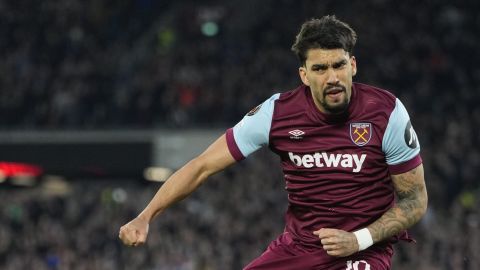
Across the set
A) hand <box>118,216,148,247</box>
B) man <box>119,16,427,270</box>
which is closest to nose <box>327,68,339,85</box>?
man <box>119,16,427,270</box>

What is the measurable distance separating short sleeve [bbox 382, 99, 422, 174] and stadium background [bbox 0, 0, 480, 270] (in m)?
11.0

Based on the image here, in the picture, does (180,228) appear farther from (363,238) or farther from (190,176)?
(363,238)

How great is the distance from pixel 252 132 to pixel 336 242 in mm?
872

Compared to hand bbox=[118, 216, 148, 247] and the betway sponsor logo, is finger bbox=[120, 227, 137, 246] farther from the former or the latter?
the betway sponsor logo

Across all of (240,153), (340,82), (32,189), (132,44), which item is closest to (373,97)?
(340,82)

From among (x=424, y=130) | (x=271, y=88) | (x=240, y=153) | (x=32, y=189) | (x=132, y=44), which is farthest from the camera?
(x=132, y=44)

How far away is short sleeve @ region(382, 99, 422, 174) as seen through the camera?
5578 millimetres

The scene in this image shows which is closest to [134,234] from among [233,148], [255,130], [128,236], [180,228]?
[128,236]

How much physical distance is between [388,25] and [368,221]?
18.3 m

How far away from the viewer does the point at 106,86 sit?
991 inches

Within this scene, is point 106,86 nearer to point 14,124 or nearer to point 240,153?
point 14,124

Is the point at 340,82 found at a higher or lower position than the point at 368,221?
higher

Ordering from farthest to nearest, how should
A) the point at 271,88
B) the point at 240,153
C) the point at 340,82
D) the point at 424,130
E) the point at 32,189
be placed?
the point at 32,189, the point at 271,88, the point at 424,130, the point at 240,153, the point at 340,82

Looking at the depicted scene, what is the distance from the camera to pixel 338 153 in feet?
18.7
